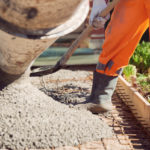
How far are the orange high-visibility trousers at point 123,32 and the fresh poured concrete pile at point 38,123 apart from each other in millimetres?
515

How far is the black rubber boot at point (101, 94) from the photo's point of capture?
2.55m

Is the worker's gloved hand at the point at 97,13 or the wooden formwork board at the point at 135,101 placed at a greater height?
the worker's gloved hand at the point at 97,13

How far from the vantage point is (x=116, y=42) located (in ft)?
7.63

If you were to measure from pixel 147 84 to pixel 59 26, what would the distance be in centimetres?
215

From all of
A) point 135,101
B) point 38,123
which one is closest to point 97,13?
point 135,101

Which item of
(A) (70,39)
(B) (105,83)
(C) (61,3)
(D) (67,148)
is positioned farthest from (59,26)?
(A) (70,39)

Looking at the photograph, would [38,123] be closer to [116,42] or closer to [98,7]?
[116,42]

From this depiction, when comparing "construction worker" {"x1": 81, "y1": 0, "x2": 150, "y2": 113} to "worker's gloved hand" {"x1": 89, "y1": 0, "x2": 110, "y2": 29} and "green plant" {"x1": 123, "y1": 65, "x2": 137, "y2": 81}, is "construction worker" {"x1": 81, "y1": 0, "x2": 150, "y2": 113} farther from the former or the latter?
"green plant" {"x1": 123, "y1": 65, "x2": 137, "y2": 81}

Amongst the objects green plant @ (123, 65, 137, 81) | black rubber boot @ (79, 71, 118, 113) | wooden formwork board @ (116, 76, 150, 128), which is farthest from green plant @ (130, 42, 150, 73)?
black rubber boot @ (79, 71, 118, 113)

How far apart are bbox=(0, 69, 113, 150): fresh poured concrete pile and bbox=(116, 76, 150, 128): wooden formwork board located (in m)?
0.39

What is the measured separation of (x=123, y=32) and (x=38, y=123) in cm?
103

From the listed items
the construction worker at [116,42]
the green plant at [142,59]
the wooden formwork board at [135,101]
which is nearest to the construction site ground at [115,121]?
the wooden formwork board at [135,101]

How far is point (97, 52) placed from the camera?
14.6ft

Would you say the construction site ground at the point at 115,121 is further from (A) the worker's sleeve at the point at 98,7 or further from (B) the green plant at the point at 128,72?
(A) the worker's sleeve at the point at 98,7
